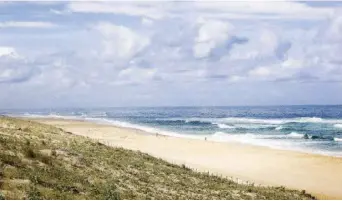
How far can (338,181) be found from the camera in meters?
33.1

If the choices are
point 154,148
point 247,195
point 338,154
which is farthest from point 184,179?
point 338,154

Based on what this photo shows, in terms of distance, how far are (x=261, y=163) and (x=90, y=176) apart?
19.8 m

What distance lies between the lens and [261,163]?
3947 centimetres

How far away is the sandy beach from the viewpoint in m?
31.8

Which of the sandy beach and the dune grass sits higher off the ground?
the dune grass

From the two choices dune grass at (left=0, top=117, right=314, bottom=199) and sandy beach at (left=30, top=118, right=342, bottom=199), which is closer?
dune grass at (left=0, top=117, right=314, bottom=199)

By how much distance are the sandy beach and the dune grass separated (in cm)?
524

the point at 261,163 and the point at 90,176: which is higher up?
the point at 90,176

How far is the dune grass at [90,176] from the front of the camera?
19453mm

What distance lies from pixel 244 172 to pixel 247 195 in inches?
452

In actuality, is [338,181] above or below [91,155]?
below

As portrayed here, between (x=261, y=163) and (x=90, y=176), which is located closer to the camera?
(x=90, y=176)

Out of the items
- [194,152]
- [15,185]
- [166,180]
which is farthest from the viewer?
[194,152]

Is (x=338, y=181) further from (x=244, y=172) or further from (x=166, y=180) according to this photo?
(x=166, y=180)
